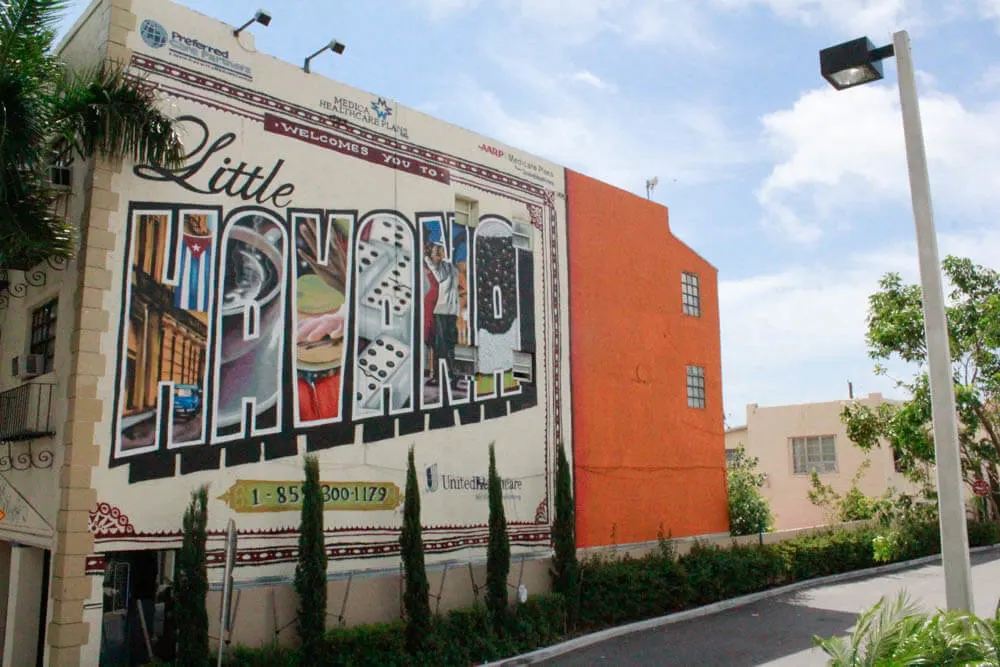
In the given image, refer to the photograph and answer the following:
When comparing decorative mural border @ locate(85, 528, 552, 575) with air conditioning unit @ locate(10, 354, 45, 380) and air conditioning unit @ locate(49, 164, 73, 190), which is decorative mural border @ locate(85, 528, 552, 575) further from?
air conditioning unit @ locate(49, 164, 73, 190)

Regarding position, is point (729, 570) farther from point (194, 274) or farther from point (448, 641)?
point (194, 274)

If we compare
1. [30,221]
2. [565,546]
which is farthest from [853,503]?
[30,221]

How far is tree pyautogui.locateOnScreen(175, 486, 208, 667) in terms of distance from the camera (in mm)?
13023

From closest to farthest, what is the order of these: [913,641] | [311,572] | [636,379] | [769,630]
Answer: [913,641] < [311,572] < [769,630] < [636,379]

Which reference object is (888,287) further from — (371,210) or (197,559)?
(197,559)

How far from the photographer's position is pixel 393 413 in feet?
56.2

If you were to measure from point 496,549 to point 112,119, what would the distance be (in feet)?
34.5

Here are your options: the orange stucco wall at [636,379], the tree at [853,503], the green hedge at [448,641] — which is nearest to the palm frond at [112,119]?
the green hedge at [448,641]

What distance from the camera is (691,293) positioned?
25531 millimetres

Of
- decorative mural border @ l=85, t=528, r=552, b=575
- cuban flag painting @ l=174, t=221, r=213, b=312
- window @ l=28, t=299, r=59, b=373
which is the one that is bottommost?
decorative mural border @ l=85, t=528, r=552, b=575

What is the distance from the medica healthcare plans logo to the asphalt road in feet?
40.6

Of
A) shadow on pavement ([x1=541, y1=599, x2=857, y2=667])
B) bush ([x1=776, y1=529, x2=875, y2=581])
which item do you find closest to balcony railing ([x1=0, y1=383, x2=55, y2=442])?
shadow on pavement ([x1=541, y1=599, x2=857, y2=667])

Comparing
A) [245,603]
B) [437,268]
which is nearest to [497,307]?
[437,268]

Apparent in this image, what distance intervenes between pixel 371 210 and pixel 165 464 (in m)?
6.33
